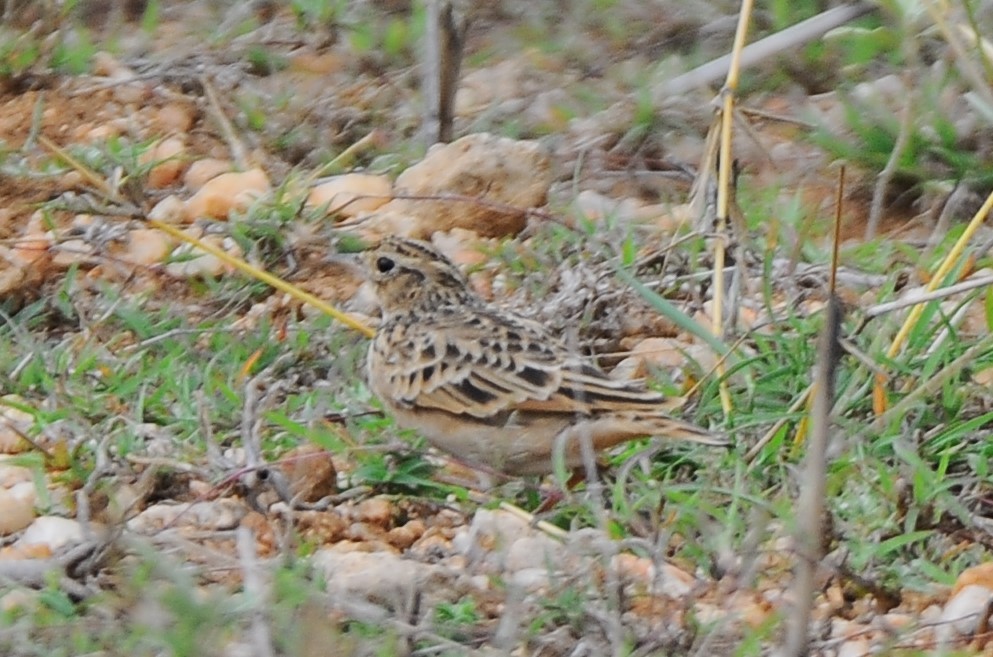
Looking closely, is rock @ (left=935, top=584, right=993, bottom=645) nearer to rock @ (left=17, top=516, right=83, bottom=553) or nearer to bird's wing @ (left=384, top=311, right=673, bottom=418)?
bird's wing @ (left=384, top=311, right=673, bottom=418)

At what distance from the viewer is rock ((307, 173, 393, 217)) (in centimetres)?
668

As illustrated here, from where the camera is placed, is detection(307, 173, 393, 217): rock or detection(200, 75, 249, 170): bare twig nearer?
detection(307, 173, 393, 217): rock

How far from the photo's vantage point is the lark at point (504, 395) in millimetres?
4645

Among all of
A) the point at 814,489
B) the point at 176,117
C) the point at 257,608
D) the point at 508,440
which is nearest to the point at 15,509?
the point at 508,440

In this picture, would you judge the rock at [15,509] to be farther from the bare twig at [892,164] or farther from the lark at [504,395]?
the bare twig at [892,164]

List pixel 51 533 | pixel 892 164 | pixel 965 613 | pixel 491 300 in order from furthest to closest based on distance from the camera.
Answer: pixel 491 300, pixel 892 164, pixel 51 533, pixel 965 613

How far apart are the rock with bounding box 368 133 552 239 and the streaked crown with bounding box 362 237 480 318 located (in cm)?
87

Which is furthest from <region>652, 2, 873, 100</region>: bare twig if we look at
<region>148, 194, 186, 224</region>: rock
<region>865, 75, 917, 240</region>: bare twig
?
<region>148, 194, 186, 224</region>: rock

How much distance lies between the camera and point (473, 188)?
673 cm

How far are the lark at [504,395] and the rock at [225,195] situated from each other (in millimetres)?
1435

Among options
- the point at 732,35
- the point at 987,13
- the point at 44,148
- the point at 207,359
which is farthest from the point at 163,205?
the point at 987,13

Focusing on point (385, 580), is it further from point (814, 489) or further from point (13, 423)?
point (814, 489)

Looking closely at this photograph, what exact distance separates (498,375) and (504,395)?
8 cm

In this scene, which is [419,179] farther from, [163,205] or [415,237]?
[163,205]
